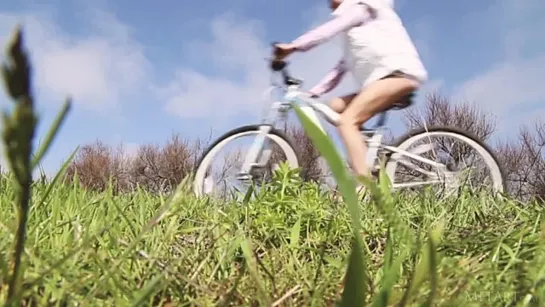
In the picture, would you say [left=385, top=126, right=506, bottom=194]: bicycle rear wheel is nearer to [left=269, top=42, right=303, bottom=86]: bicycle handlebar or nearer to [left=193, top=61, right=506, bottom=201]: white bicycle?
[left=193, top=61, right=506, bottom=201]: white bicycle

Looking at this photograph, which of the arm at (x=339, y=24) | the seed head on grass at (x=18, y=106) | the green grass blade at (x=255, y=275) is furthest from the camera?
the arm at (x=339, y=24)

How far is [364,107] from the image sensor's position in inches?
132

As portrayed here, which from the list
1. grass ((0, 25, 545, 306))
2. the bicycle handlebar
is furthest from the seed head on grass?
the bicycle handlebar

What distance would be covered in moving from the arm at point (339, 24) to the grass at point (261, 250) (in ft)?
5.23

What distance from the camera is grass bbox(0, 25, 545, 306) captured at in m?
0.36

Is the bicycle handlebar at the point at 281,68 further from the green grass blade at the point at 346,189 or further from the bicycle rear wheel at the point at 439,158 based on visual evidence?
the green grass blade at the point at 346,189

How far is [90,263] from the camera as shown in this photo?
81cm

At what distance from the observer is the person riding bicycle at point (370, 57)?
3.28m

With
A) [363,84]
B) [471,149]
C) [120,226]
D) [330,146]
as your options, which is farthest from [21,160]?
[471,149]

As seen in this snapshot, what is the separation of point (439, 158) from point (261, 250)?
288 cm

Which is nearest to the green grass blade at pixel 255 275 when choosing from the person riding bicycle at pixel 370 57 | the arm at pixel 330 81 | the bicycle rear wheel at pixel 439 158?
the person riding bicycle at pixel 370 57

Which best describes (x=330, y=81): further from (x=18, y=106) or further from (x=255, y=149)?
(x=18, y=106)

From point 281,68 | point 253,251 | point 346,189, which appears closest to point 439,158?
point 281,68

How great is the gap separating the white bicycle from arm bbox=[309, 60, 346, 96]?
73 millimetres
